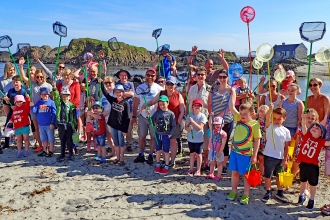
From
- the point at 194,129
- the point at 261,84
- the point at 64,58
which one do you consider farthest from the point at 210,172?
the point at 64,58

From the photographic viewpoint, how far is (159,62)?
8203 mm

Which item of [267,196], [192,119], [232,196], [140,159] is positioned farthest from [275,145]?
[140,159]

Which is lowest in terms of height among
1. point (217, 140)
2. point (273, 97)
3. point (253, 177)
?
point (253, 177)

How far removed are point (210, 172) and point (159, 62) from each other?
3620 mm

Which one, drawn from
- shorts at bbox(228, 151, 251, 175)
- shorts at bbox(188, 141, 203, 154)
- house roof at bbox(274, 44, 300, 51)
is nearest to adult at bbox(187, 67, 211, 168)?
shorts at bbox(188, 141, 203, 154)

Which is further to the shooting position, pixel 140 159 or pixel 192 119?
pixel 140 159

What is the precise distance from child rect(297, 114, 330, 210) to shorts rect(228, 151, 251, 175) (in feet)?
2.83

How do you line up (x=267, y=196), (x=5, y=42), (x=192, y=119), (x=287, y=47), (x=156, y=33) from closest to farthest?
1. (x=267, y=196)
2. (x=192, y=119)
3. (x=5, y=42)
4. (x=156, y=33)
5. (x=287, y=47)

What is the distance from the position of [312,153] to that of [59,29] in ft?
20.6

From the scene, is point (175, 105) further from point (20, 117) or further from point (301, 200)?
point (20, 117)

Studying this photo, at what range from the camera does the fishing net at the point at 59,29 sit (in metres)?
7.19

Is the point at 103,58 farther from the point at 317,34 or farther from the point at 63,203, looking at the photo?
the point at 317,34

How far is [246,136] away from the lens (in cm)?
487

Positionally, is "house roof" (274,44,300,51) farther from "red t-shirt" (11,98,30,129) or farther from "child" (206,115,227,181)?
"red t-shirt" (11,98,30,129)
